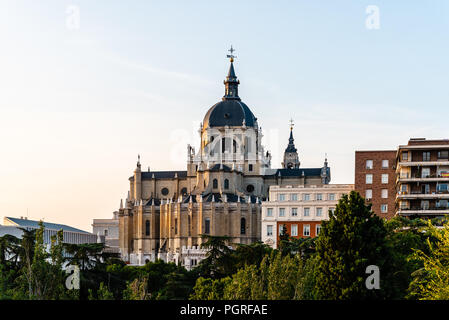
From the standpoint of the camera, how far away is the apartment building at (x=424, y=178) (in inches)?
3433

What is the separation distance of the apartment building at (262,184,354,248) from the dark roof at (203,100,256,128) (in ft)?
164

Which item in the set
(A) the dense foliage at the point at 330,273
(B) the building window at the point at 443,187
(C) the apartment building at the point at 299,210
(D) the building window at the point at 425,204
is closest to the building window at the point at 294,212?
(C) the apartment building at the point at 299,210

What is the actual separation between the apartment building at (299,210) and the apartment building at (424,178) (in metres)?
26.3

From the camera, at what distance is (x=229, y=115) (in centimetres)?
16938

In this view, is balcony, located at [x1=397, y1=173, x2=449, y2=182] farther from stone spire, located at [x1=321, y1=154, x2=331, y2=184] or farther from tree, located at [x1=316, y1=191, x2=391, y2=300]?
stone spire, located at [x1=321, y1=154, x2=331, y2=184]

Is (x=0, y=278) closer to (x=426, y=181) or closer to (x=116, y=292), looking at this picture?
(x=116, y=292)

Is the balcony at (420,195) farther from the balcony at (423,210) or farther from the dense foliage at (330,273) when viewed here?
the dense foliage at (330,273)

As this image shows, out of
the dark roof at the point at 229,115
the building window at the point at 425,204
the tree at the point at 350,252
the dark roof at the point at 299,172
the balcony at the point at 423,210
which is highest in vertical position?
the dark roof at the point at 229,115

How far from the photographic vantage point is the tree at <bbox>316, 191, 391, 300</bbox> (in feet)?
161

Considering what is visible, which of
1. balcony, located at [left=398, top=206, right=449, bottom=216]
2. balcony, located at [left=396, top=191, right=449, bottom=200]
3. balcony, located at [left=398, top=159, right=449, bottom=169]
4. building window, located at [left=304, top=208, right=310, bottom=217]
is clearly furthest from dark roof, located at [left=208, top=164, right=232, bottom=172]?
balcony, located at [left=398, top=159, right=449, bottom=169]

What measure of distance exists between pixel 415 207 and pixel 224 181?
2875 inches

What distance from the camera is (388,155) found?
9431cm

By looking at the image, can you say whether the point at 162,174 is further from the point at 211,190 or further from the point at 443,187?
the point at 443,187
